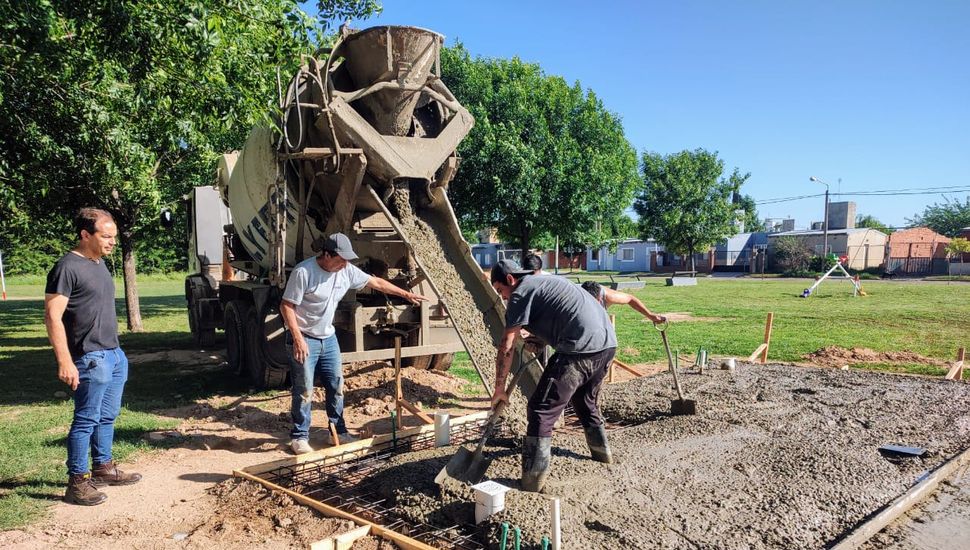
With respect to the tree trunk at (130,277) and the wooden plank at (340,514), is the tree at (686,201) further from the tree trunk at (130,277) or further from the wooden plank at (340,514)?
the wooden plank at (340,514)

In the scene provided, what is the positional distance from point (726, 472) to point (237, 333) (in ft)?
21.0

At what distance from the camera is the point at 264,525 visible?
3.86m

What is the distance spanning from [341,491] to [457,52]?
46.5ft

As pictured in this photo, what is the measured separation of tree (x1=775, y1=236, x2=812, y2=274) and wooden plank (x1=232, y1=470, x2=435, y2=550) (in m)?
38.4

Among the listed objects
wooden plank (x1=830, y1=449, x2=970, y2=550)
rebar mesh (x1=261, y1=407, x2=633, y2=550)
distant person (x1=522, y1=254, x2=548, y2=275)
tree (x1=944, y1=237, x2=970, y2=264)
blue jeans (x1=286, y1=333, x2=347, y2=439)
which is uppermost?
tree (x1=944, y1=237, x2=970, y2=264)

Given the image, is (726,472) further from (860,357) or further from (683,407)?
(860,357)

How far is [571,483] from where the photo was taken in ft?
13.3

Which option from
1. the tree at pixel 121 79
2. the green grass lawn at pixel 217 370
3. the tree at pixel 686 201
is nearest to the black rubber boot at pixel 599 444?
the green grass lawn at pixel 217 370

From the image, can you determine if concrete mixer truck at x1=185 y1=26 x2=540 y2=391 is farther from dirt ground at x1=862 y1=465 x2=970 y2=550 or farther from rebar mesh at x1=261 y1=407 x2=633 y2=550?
dirt ground at x1=862 y1=465 x2=970 y2=550

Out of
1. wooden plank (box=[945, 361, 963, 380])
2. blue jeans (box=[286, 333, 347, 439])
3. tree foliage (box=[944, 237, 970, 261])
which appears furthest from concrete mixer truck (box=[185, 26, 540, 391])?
tree foliage (box=[944, 237, 970, 261])

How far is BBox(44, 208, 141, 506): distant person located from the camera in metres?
4.04

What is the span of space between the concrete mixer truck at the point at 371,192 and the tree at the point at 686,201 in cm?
2742

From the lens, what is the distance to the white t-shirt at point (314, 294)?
4965 millimetres

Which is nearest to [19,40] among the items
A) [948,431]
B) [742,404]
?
[742,404]
